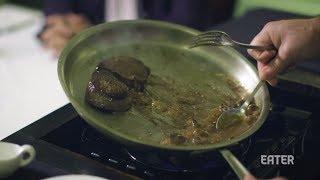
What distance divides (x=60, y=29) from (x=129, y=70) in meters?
0.81

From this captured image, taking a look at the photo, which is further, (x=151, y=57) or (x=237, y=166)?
(x=151, y=57)

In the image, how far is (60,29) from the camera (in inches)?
64.0

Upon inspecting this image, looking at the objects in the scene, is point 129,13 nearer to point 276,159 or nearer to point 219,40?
point 219,40

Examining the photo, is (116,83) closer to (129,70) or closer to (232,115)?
(129,70)

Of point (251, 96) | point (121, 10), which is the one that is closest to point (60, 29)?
point (121, 10)

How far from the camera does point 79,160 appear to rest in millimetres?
748

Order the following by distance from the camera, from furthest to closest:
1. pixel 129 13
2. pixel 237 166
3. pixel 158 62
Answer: pixel 129 13 < pixel 158 62 < pixel 237 166

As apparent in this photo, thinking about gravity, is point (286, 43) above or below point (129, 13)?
above

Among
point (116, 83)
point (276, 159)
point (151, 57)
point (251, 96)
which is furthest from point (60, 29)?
point (276, 159)

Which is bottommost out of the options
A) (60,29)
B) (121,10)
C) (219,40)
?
(60,29)

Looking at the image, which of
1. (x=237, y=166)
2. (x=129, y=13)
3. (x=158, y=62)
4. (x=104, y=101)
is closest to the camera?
(x=237, y=166)

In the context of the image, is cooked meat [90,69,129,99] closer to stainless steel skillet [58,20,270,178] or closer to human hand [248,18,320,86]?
stainless steel skillet [58,20,270,178]

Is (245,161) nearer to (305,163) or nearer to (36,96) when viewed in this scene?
(305,163)

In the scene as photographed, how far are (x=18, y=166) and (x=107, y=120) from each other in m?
0.18
